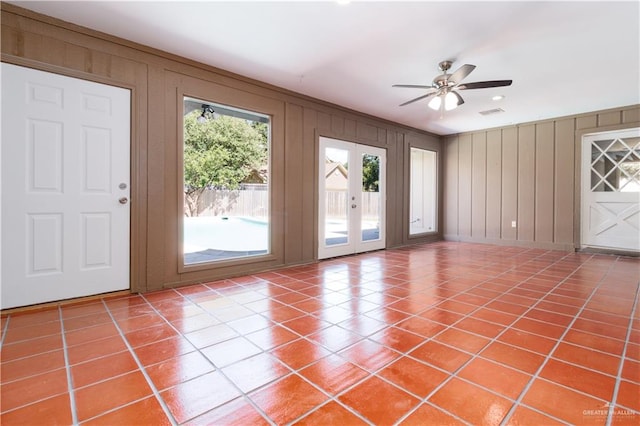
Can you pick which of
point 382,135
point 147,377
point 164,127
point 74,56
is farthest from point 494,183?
point 74,56

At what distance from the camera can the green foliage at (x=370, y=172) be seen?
591cm

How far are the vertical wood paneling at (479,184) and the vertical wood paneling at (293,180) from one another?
4.56 metres

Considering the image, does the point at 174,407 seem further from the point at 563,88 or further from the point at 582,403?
the point at 563,88

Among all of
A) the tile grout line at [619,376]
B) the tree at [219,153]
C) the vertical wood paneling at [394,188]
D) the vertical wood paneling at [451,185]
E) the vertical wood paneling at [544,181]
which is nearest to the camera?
the tile grout line at [619,376]

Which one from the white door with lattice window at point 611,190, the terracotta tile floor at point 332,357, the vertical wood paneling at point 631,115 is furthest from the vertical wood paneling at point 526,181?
the terracotta tile floor at point 332,357

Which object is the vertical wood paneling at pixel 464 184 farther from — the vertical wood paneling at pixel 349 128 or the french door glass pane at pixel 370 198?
the vertical wood paneling at pixel 349 128

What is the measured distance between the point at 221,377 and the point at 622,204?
23.0ft

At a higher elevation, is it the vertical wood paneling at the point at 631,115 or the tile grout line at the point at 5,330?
the vertical wood paneling at the point at 631,115

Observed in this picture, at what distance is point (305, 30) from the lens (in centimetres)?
302

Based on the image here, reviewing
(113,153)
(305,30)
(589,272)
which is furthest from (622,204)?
(113,153)

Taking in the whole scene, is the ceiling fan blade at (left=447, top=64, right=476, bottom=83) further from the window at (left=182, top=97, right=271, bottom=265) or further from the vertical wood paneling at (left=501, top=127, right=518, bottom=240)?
the vertical wood paneling at (left=501, top=127, right=518, bottom=240)

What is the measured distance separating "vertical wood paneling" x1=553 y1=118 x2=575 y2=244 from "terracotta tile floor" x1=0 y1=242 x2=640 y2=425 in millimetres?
2932

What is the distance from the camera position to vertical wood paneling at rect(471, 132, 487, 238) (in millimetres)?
7117

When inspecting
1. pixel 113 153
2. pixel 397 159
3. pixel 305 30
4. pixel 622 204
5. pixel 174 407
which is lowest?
pixel 174 407
